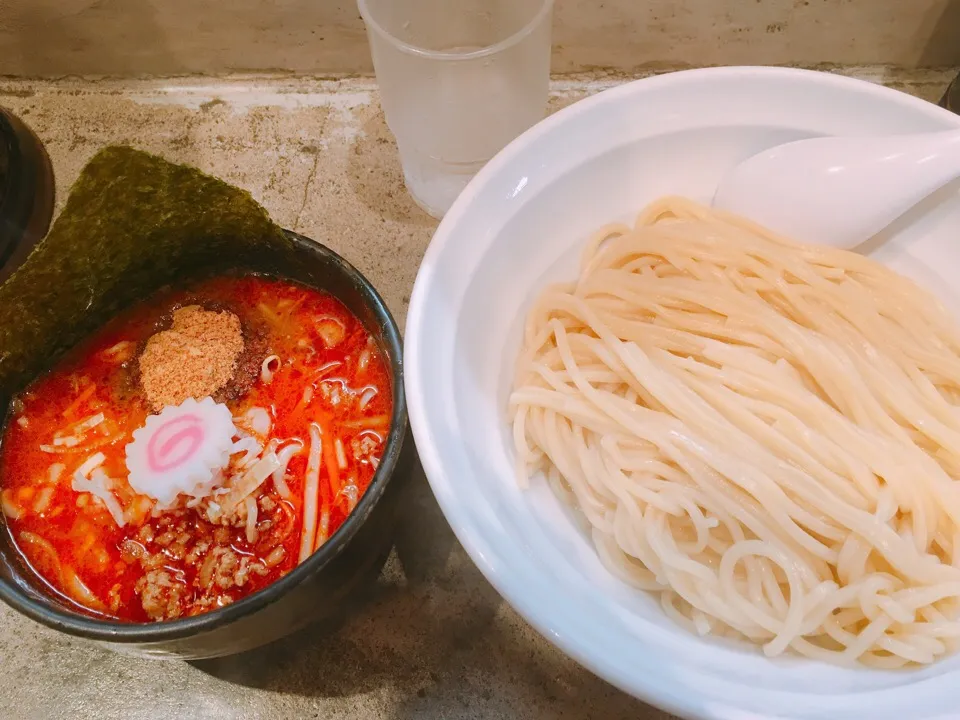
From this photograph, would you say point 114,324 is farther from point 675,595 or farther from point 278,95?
point 675,595

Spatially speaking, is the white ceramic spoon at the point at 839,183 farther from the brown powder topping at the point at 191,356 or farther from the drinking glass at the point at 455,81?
the brown powder topping at the point at 191,356

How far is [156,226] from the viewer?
1.42 m

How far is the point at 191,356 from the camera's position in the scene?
57.0 inches

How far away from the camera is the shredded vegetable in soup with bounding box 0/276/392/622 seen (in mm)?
1256

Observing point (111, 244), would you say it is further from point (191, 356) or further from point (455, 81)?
point (455, 81)

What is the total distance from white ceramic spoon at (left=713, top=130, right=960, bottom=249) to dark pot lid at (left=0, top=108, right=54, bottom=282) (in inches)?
64.0

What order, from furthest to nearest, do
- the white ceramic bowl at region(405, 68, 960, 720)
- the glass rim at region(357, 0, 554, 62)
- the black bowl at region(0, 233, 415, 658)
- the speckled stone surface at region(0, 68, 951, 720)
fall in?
the glass rim at region(357, 0, 554, 62)
the speckled stone surface at region(0, 68, 951, 720)
the black bowl at region(0, 233, 415, 658)
the white ceramic bowl at region(405, 68, 960, 720)

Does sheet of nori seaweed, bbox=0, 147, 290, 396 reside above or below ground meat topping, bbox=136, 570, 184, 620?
above

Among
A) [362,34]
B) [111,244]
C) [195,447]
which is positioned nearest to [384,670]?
[195,447]

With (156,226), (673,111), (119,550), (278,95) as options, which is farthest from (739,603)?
(278,95)

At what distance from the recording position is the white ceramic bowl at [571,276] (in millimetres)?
966

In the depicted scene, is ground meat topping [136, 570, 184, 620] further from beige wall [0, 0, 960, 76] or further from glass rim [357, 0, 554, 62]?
beige wall [0, 0, 960, 76]

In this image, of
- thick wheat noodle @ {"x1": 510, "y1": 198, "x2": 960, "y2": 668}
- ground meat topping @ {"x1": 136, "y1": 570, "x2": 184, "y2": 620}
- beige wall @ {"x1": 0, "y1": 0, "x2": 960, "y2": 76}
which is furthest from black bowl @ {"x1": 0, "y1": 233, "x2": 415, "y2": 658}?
beige wall @ {"x1": 0, "y1": 0, "x2": 960, "y2": 76}

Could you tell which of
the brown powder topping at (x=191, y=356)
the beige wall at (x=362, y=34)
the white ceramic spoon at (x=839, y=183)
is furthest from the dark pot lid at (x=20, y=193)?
the white ceramic spoon at (x=839, y=183)
